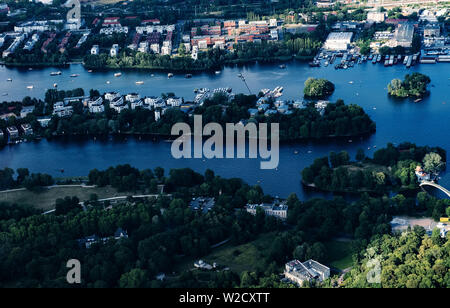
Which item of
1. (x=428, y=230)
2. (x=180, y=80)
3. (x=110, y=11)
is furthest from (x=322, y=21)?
(x=428, y=230)

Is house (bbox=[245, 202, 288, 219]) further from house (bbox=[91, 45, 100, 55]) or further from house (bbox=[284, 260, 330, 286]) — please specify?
house (bbox=[91, 45, 100, 55])

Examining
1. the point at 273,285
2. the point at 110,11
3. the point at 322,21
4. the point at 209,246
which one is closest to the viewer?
the point at 273,285

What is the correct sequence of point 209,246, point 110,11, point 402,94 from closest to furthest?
point 209,246, point 402,94, point 110,11

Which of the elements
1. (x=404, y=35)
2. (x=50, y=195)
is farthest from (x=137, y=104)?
(x=404, y=35)

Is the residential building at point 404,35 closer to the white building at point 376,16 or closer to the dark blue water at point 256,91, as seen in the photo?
the white building at point 376,16

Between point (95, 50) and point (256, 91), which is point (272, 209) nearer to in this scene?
point (256, 91)

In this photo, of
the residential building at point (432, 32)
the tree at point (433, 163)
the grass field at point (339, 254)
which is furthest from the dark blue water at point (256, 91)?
the residential building at point (432, 32)

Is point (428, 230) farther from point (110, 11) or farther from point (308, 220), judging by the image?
point (110, 11)
